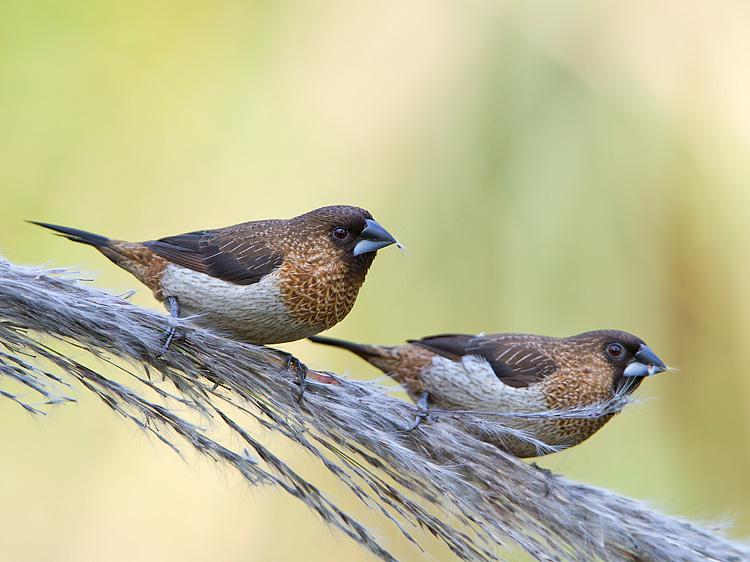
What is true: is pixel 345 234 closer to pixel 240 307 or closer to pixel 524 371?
pixel 240 307

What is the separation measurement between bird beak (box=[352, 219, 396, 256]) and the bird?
1.67ft

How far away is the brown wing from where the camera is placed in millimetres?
2750

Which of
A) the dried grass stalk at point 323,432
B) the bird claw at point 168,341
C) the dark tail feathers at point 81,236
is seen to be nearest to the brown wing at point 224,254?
the dark tail feathers at point 81,236

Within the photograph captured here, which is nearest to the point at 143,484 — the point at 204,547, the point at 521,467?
the point at 204,547

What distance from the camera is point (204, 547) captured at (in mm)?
3854

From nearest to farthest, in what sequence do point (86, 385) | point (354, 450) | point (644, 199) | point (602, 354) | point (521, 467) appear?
1. point (86, 385)
2. point (354, 450)
3. point (521, 467)
4. point (602, 354)
5. point (644, 199)

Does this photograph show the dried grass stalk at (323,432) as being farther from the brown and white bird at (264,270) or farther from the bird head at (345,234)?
the bird head at (345,234)

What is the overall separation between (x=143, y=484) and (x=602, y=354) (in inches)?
73.0

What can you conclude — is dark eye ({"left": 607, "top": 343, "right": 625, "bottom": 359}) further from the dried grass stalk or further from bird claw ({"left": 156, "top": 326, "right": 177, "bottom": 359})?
bird claw ({"left": 156, "top": 326, "right": 177, "bottom": 359})

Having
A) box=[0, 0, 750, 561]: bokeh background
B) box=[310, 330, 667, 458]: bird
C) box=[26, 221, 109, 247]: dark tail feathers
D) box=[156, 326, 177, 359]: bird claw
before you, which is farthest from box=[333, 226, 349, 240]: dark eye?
box=[0, 0, 750, 561]: bokeh background

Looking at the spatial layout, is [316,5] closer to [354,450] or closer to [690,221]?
[690,221]

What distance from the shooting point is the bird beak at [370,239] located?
2.78 m

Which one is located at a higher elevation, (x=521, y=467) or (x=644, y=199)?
(x=644, y=199)

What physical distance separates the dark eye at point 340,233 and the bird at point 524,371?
1.60 feet
